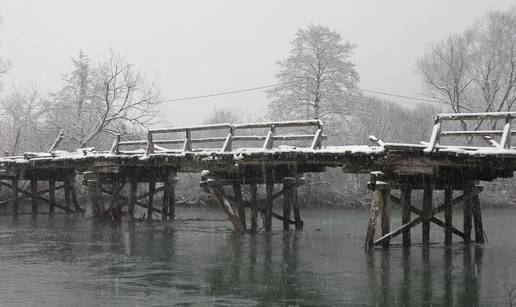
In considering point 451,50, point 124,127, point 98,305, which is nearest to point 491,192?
point 451,50

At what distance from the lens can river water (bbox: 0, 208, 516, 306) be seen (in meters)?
9.91

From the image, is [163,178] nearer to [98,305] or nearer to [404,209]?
[404,209]

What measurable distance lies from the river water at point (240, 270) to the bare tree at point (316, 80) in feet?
58.9

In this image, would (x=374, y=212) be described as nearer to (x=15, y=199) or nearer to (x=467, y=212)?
(x=467, y=212)

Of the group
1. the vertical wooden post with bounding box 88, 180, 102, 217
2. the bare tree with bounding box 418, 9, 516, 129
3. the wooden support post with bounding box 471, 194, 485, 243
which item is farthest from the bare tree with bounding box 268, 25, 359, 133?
the wooden support post with bounding box 471, 194, 485, 243

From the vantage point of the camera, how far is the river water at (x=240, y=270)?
9.91 meters

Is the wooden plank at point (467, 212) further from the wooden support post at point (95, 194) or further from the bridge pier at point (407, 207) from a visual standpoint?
the wooden support post at point (95, 194)

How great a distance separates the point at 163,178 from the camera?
23078 millimetres

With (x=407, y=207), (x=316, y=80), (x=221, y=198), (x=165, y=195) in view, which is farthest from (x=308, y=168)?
(x=316, y=80)

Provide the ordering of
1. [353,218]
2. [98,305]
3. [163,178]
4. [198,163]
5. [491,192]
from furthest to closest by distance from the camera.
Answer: [491,192] < [353,218] < [163,178] < [198,163] < [98,305]

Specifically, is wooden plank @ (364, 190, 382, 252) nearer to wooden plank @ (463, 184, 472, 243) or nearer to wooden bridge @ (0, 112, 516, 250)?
wooden bridge @ (0, 112, 516, 250)

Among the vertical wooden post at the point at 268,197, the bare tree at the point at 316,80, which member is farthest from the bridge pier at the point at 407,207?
the bare tree at the point at 316,80

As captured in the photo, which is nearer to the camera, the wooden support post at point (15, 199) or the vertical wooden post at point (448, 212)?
the vertical wooden post at point (448, 212)

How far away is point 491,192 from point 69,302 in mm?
32534
